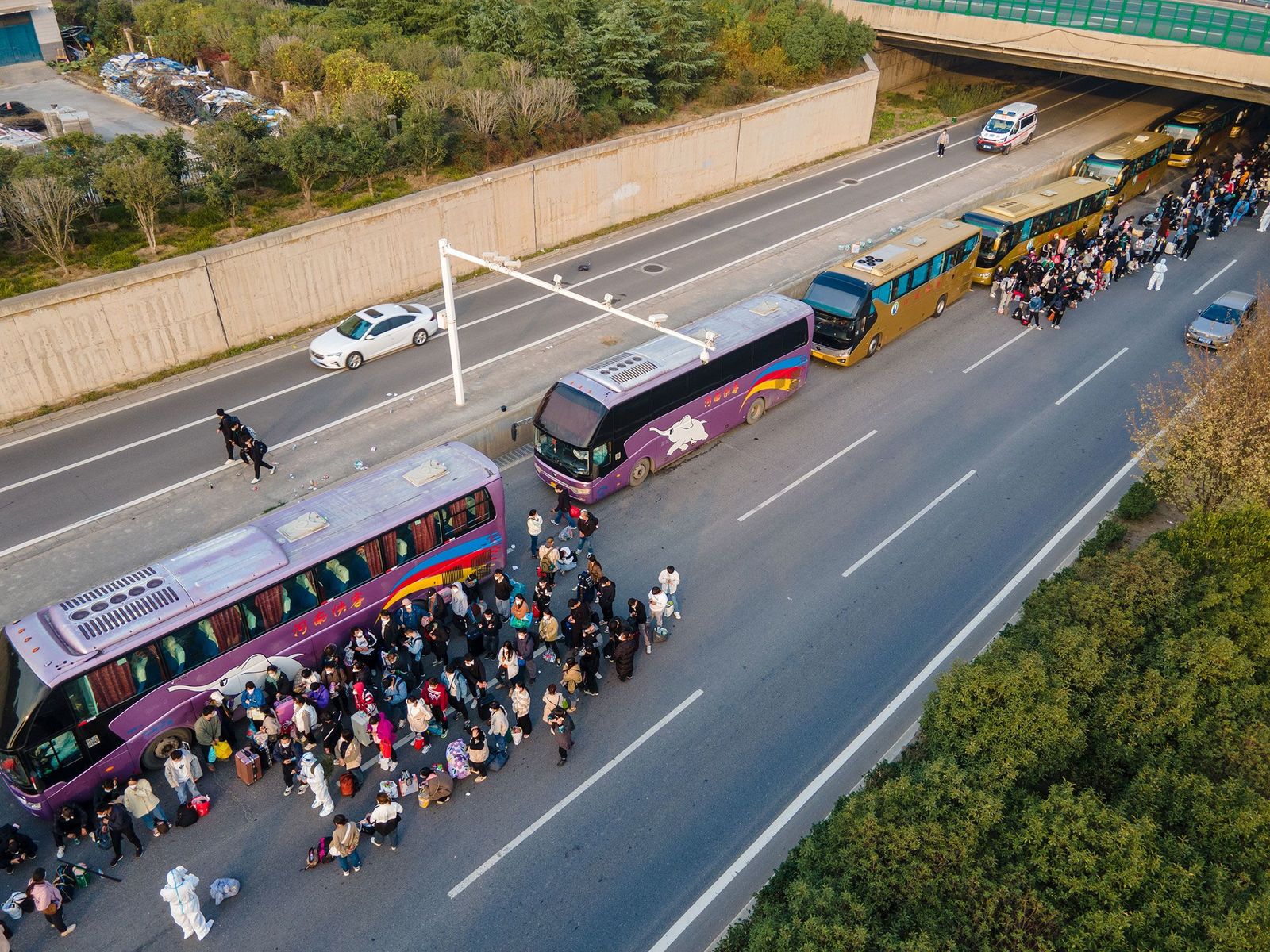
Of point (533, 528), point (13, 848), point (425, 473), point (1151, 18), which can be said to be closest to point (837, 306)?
point (533, 528)

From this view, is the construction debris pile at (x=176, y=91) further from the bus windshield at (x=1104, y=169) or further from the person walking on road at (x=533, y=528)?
the bus windshield at (x=1104, y=169)

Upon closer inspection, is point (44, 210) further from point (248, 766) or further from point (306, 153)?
point (248, 766)

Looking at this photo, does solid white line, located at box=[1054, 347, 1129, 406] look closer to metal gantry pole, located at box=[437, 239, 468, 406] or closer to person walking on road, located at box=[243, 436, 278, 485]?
metal gantry pole, located at box=[437, 239, 468, 406]

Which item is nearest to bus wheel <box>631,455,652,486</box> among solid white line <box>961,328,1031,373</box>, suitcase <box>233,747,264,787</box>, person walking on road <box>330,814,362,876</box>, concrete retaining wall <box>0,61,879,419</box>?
suitcase <box>233,747,264,787</box>

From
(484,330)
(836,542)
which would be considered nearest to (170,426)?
(484,330)

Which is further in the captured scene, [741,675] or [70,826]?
[741,675]

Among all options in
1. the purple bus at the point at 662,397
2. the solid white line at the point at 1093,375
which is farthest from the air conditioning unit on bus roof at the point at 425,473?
the solid white line at the point at 1093,375

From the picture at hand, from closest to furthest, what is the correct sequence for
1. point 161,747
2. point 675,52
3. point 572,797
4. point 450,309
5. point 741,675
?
1. point 161,747
2. point 572,797
3. point 741,675
4. point 450,309
5. point 675,52
